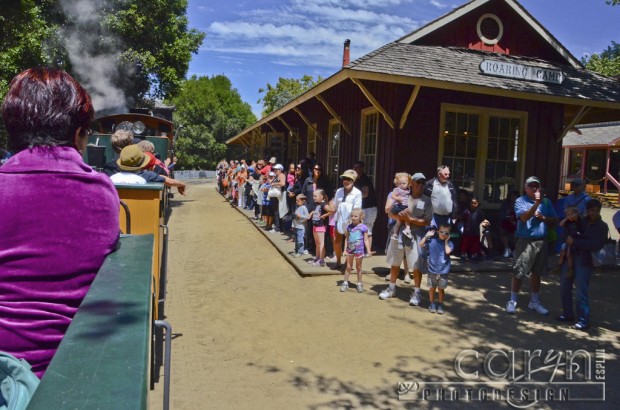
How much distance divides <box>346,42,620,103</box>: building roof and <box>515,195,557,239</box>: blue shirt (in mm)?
2912

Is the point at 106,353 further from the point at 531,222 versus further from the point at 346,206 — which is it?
the point at 346,206

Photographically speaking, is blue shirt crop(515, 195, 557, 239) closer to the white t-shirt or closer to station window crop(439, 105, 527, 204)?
the white t-shirt

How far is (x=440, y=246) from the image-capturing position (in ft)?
20.4

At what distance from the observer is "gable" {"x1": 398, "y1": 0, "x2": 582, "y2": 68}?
1109 centimetres

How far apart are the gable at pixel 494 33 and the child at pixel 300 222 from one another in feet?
13.9

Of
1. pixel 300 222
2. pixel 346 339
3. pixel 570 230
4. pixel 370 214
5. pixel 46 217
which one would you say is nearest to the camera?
pixel 46 217

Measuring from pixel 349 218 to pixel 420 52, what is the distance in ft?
16.0

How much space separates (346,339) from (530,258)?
8.45 ft

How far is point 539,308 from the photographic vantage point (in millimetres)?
6375

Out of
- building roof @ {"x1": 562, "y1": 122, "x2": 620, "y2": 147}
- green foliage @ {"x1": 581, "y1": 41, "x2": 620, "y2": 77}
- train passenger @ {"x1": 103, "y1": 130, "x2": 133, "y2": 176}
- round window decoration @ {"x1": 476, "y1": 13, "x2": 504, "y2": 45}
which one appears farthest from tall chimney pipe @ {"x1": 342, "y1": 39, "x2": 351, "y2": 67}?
green foliage @ {"x1": 581, "y1": 41, "x2": 620, "y2": 77}

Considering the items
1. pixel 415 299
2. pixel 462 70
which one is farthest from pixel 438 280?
pixel 462 70

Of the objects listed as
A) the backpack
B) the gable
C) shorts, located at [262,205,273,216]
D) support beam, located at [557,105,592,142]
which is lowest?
shorts, located at [262,205,273,216]

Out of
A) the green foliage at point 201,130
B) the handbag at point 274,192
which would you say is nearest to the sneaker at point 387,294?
the handbag at point 274,192

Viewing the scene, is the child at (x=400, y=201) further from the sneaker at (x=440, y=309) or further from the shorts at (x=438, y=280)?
the sneaker at (x=440, y=309)
